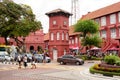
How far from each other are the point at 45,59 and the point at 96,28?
493 inches

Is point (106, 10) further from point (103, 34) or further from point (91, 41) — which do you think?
point (91, 41)

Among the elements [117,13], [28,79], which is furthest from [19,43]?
[28,79]

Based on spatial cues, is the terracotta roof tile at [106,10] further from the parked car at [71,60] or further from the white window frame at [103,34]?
the parked car at [71,60]

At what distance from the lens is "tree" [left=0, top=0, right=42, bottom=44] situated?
60.9m

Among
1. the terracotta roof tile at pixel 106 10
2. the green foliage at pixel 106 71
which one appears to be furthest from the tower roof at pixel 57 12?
the green foliage at pixel 106 71

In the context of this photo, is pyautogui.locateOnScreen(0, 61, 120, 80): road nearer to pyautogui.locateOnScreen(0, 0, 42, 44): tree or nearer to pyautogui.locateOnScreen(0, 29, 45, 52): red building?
pyautogui.locateOnScreen(0, 0, 42, 44): tree

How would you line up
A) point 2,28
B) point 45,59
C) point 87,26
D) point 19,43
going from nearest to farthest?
point 45,59 < point 87,26 < point 2,28 < point 19,43

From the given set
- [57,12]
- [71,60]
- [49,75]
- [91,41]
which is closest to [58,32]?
[57,12]

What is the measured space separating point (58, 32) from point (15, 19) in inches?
452

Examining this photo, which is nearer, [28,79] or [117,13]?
[28,79]

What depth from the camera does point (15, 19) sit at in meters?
61.7

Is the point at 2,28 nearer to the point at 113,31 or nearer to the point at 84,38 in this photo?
the point at 84,38

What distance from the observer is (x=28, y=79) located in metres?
22.8

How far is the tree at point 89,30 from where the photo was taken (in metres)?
52.5
